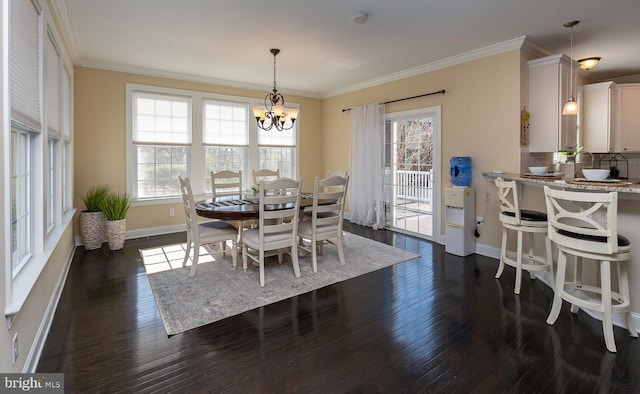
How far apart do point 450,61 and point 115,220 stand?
5315 millimetres

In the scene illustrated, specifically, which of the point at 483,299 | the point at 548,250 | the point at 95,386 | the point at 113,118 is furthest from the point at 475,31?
the point at 113,118

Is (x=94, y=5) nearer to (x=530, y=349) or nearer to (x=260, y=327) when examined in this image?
(x=260, y=327)

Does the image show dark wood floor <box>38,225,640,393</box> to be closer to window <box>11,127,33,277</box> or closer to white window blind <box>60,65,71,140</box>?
window <box>11,127,33,277</box>

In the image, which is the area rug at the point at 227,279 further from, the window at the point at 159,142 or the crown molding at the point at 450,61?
the crown molding at the point at 450,61

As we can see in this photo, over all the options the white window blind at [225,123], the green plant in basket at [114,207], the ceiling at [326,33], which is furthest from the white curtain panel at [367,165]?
the green plant in basket at [114,207]

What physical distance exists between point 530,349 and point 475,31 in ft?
10.8

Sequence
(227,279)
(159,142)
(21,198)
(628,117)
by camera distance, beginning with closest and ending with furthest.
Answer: (21,198) < (227,279) < (628,117) < (159,142)

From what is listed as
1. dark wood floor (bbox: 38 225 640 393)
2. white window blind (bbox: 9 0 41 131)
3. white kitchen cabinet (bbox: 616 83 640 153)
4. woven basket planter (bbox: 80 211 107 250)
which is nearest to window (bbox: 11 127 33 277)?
white window blind (bbox: 9 0 41 131)

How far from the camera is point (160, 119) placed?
540 centimetres

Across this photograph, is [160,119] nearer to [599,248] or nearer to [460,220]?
→ [460,220]

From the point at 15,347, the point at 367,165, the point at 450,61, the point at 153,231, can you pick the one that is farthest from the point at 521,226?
the point at 153,231

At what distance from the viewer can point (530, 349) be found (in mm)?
2207

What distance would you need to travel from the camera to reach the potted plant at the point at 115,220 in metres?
4.55

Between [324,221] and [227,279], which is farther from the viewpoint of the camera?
[324,221]
